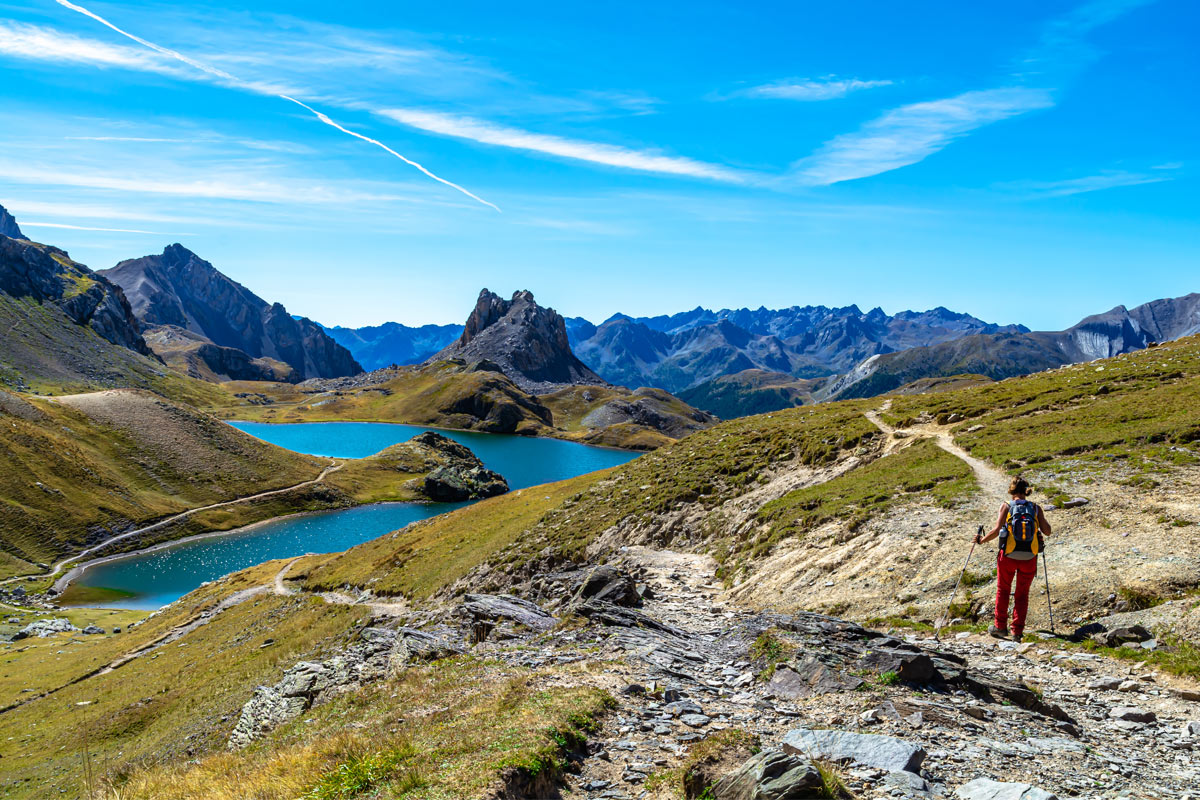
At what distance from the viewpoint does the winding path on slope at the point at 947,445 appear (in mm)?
28284

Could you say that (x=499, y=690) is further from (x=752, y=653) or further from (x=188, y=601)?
(x=188, y=601)

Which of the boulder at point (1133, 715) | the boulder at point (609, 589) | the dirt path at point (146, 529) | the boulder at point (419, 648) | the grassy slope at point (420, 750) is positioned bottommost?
the dirt path at point (146, 529)

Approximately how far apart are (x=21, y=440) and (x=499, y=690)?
516 feet

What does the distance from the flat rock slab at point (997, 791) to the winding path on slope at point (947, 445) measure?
20091 millimetres

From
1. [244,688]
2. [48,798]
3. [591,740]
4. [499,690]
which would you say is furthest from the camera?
[244,688]

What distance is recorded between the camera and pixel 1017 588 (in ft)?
59.7

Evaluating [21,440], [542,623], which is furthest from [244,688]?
[21,440]

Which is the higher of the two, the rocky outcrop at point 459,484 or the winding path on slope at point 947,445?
the winding path on slope at point 947,445

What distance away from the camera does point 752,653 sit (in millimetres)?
18562

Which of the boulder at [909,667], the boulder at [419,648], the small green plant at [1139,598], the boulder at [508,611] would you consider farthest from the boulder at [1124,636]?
the boulder at [419,648]

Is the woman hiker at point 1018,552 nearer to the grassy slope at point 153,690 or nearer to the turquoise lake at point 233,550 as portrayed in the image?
the grassy slope at point 153,690

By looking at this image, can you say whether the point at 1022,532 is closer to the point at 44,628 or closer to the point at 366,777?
the point at 366,777

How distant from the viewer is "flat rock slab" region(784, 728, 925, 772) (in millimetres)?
10758

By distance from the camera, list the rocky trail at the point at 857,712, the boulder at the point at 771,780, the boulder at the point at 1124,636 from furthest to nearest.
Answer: the boulder at the point at 1124,636 < the rocky trail at the point at 857,712 < the boulder at the point at 771,780
